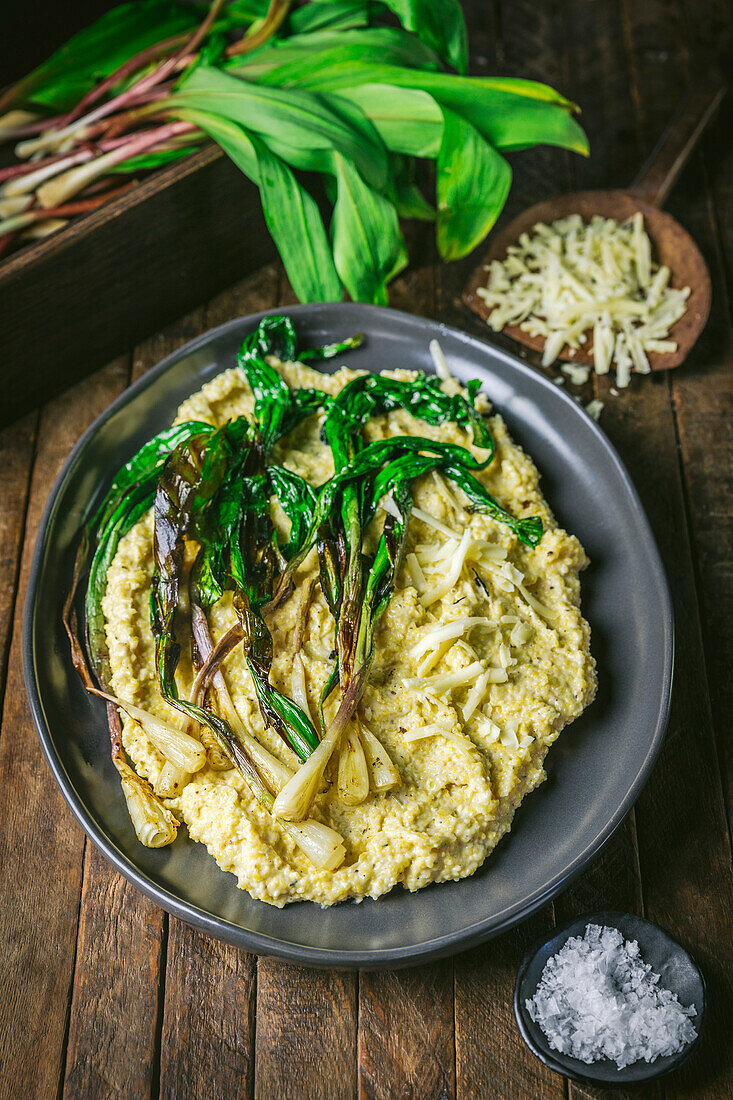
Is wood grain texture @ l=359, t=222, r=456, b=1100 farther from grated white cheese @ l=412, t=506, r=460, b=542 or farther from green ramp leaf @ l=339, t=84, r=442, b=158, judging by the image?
green ramp leaf @ l=339, t=84, r=442, b=158

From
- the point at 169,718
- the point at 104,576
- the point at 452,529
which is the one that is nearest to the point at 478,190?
the point at 452,529

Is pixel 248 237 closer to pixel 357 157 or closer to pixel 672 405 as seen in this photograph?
pixel 357 157

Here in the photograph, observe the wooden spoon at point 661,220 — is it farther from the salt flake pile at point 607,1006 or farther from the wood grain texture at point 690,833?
the salt flake pile at point 607,1006

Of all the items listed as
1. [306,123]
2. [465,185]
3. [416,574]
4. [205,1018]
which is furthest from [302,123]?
[205,1018]

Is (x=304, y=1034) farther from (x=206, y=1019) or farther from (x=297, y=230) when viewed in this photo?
(x=297, y=230)

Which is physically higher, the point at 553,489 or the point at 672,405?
the point at 553,489

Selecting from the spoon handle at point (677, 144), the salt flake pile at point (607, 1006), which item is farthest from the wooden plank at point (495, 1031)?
the spoon handle at point (677, 144)
